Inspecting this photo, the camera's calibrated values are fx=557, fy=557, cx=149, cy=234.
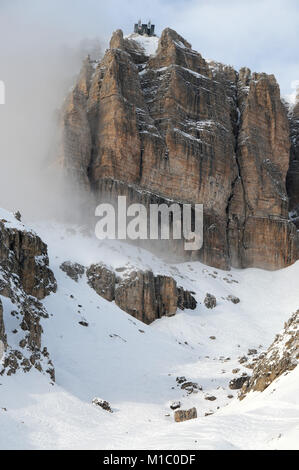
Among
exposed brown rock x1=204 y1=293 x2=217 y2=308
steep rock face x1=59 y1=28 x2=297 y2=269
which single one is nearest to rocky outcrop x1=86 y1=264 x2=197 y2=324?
exposed brown rock x1=204 y1=293 x2=217 y2=308

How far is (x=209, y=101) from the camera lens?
77312mm

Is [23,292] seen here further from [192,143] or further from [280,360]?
[192,143]

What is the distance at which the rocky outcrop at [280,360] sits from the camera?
66.6ft

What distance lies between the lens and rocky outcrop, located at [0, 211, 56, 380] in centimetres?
2588

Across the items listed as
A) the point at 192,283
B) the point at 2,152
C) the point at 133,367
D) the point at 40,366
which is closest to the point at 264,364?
the point at 40,366

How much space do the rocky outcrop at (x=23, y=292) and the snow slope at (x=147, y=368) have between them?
38.4 inches

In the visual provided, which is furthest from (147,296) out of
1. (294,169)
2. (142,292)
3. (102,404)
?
(294,169)

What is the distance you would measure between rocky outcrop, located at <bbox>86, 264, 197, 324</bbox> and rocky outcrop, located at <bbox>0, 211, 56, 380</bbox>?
8187 mm

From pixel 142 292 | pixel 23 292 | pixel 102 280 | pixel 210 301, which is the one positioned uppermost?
pixel 23 292

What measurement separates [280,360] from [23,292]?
16125 millimetres

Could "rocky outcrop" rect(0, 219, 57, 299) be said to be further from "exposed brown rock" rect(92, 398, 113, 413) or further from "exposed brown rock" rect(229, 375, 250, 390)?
"exposed brown rock" rect(229, 375, 250, 390)

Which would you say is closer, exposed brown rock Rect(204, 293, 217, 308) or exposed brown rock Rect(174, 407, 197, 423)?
exposed brown rock Rect(174, 407, 197, 423)

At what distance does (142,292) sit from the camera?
51469mm

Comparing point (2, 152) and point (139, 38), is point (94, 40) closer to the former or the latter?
point (139, 38)
